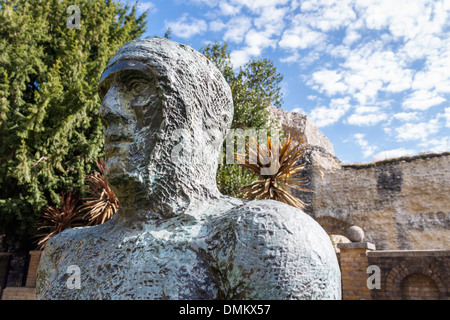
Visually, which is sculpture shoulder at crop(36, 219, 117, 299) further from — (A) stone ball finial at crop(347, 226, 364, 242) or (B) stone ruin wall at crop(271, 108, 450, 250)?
(B) stone ruin wall at crop(271, 108, 450, 250)

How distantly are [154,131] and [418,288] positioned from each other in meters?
7.48

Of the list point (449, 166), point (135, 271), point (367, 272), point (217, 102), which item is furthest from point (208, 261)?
point (449, 166)

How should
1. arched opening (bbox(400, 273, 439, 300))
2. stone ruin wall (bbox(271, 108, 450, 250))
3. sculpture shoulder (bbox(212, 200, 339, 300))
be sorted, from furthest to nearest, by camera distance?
stone ruin wall (bbox(271, 108, 450, 250)), arched opening (bbox(400, 273, 439, 300)), sculpture shoulder (bbox(212, 200, 339, 300))

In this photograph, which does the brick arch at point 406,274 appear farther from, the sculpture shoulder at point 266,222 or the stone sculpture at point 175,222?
the sculpture shoulder at point 266,222

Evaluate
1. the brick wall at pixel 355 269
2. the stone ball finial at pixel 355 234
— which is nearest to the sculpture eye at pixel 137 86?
the brick wall at pixel 355 269

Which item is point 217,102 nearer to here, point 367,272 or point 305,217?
point 305,217

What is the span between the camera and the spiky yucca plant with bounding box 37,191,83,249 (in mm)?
9422

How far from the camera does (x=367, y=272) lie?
7.73 m

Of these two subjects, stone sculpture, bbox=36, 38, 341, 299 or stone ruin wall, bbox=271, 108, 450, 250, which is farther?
stone ruin wall, bbox=271, 108, 450, 250

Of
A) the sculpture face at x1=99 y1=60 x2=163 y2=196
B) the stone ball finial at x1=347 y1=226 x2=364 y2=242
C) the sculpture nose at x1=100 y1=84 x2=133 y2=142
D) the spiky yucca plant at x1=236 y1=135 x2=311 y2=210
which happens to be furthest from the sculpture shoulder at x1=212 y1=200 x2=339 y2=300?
the stone ball finial at x1=347 y1=226 x2=364 y2=242

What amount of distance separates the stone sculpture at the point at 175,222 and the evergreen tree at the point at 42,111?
846 cm

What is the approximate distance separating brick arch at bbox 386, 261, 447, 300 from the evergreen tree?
7.63 m

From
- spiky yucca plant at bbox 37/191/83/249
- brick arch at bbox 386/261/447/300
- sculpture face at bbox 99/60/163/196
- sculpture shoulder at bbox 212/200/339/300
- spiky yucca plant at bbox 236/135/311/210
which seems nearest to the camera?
sculpture shoulder at bbox 212/200/339/300

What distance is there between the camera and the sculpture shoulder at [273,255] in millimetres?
1311
